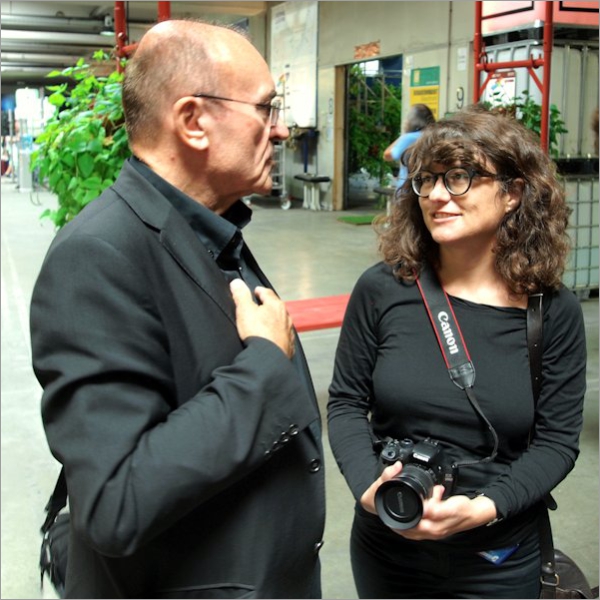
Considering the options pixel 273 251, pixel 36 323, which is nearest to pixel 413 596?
→ pixel 36 323

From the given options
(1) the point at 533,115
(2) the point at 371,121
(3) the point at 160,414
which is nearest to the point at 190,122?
(3) the point at 160,414

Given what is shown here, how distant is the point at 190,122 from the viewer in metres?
1.07

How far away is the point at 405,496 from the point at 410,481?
4 centimetres

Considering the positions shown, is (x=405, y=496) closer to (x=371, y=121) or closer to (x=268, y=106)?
(x=268, y=106)

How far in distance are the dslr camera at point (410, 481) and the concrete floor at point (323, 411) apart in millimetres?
1287

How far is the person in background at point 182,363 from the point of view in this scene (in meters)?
0.89

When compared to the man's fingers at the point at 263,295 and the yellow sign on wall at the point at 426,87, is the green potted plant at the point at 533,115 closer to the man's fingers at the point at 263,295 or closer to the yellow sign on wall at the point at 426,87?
the yellow sign on wall at the point at 426,87

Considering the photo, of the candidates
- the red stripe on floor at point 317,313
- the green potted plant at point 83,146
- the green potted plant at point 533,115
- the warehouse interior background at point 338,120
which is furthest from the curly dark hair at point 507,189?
the green potted plant at point 533,115

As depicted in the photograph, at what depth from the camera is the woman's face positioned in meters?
1.53

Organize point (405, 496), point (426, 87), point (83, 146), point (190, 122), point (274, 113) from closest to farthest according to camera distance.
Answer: point (190, 122) < point (274, 113) < point (405, 496) < point (83, 146) < point (426, 87)

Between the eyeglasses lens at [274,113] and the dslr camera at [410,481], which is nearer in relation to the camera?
the eyeglasses lens at [274,113]

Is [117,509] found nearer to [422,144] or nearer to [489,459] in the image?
[489,459]

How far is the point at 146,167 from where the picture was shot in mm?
1088

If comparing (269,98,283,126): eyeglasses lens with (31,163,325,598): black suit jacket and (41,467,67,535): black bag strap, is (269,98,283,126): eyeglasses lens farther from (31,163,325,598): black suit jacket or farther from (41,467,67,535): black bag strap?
(41,467,67,535): black bag strap
